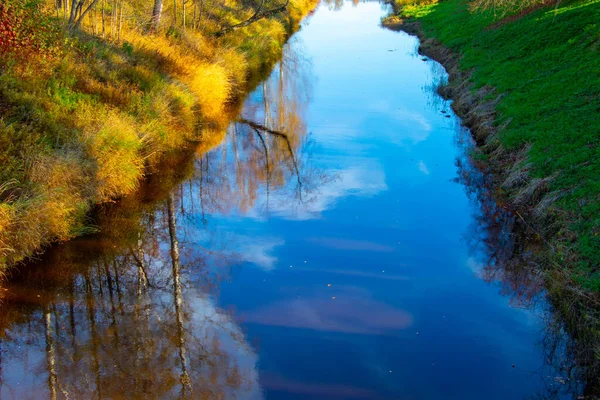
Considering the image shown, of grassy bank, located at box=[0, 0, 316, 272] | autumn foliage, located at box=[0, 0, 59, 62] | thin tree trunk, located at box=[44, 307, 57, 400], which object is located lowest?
thin tree trunk, located at box=[44, 307, 57, 400]

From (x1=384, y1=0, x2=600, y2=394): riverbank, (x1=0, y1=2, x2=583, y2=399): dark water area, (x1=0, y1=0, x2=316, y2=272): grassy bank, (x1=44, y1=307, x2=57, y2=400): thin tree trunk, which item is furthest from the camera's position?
(x1=0, y1=0, x2=316, y2=272): grassy bank

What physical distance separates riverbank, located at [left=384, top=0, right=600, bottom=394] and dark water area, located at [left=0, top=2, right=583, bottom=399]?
507 millimetres

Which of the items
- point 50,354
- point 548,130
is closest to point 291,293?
point 50,354

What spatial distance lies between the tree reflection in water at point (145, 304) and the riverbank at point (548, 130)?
4.16m

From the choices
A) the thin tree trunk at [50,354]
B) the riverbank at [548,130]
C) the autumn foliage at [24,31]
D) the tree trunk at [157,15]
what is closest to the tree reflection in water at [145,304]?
the thin tree trunk at [50,354]

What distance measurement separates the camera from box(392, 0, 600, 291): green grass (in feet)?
30.5

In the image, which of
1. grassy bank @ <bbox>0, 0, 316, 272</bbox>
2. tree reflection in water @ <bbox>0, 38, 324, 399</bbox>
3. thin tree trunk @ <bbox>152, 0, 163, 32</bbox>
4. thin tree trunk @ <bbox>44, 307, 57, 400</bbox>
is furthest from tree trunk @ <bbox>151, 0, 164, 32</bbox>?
thin tree trunk @ <bbox>44, 307, 57, 400</bbox>

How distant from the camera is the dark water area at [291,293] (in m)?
7.09

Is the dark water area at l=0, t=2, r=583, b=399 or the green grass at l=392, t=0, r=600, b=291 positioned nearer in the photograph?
the dark water area at l=0, t=2, r=583, b=399

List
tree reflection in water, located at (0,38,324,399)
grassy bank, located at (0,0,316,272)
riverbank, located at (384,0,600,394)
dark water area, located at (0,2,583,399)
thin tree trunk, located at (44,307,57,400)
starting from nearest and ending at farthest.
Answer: thin tree trunk, located at (44,307,57,400), tree reflection in water, located at (0,38,324,399), dark water area, located at (0,2,583,399), riverbank, located at (384,0,600,394), grassy bank, located at (0,0,316,272)

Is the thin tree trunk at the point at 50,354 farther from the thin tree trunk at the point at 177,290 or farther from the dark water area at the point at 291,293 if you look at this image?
the thin tree trunk at the point at 177,290

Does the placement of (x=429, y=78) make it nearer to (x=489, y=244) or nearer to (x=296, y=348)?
(x=489, y=244)

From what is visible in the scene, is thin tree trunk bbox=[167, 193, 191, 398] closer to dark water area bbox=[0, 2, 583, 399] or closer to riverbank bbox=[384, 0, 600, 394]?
dark water area bbox=[0, 2, 583, 399]

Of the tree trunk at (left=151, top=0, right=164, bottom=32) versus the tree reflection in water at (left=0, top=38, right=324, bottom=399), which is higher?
the tree trunk at (left=151, top=0, right=164, bottom=32)
